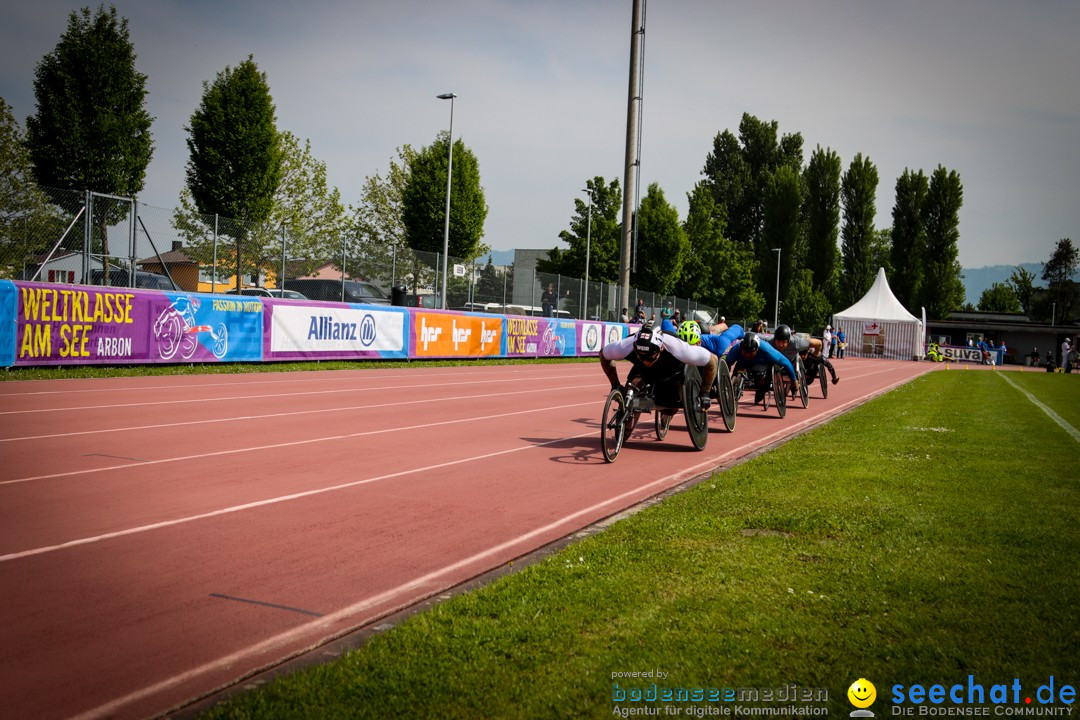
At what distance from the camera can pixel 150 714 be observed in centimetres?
353

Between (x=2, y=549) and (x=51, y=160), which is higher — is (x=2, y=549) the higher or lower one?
the lower one

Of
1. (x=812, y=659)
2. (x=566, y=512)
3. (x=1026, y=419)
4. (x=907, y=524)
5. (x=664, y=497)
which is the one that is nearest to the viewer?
(x=812, y=659)

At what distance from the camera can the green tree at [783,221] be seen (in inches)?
3189

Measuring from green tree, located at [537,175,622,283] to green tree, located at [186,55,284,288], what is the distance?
26.6 meters

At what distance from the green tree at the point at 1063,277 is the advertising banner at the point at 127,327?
106 meters

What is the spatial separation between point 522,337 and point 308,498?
2515 cm

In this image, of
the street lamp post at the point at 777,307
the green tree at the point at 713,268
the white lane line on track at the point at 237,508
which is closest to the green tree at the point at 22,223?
the white lane line on track at the point at 237,508

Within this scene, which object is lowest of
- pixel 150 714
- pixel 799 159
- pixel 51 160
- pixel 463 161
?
pixel 150 714

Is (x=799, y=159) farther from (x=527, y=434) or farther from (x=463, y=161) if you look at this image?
(x=527, y=434)

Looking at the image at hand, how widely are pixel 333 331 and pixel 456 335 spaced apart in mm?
5650

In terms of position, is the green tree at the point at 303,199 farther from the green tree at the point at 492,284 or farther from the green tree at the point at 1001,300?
the green tree at the point at 1001,300

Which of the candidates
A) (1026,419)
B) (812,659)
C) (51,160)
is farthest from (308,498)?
(51,160)

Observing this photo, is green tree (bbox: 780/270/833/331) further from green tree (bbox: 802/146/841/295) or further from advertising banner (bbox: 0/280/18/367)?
advertising banner (bbox: 0/280/18/367)

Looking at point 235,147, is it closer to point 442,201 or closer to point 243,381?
point 442,201
